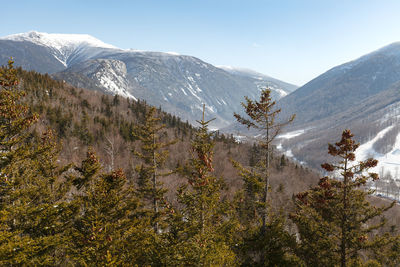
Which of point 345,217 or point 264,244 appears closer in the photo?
point 345,217

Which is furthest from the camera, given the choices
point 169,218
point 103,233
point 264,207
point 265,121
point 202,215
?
point 265,121

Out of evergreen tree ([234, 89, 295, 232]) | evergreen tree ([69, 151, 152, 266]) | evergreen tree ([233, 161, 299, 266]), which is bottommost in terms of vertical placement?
evergreen tree ([233, 161, 299, 266])

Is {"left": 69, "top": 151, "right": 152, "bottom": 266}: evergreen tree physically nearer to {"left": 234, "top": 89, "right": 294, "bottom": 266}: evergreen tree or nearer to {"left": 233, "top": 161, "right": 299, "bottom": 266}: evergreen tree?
{"left": 233, "top": 161, "right": 299, "bottom": 266}: evergreen tree

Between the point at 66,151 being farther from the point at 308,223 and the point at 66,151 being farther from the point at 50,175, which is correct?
the point at 308,223

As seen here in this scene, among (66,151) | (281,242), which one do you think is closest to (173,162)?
(66,151)

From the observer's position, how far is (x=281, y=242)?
1430 centimetres

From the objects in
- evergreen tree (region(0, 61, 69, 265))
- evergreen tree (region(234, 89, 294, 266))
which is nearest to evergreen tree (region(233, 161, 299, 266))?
evergreen tree (region(234, 89, 294, 266))

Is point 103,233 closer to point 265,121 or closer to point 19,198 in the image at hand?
point 19,198

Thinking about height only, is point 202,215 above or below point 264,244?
above

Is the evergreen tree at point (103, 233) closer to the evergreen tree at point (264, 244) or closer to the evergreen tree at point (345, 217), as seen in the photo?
the evergreen tree at point (264, 244)

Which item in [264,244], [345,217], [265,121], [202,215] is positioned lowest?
[264,244]

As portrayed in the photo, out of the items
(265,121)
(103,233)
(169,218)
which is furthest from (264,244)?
(103,233)

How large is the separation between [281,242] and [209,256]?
631 cm

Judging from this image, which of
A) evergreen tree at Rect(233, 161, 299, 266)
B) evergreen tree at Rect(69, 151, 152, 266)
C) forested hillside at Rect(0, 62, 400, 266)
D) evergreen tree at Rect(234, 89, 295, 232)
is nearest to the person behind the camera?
forested hillside at Rect(0, 62, 400, 266)
